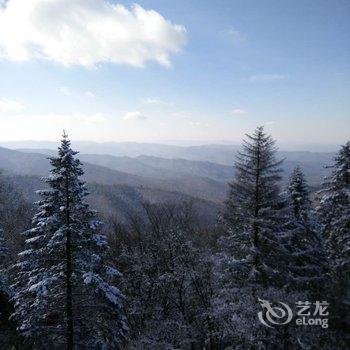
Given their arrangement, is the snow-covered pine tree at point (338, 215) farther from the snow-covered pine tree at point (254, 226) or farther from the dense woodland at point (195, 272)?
the snow-covered pine tree at point (254, 226)

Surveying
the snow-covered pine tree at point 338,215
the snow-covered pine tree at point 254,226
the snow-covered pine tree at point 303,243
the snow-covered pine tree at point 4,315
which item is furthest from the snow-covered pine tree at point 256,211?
the snow-covered pine tree at point 4,315

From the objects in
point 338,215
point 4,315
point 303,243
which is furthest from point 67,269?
point 338,215

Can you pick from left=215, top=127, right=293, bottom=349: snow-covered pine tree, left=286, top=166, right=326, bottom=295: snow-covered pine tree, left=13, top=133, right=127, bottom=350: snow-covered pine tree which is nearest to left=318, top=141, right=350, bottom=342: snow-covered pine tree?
left=286, top=166, right=326, bottom=295: snow-covered pine tree

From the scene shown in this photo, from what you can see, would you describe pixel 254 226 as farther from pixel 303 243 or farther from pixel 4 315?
pixel 4 315

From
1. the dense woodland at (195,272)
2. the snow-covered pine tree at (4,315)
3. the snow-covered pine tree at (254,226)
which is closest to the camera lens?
the dense woodland at (195,272)

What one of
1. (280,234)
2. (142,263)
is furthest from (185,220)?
(280,234)

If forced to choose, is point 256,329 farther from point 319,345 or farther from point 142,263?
point 142,263
